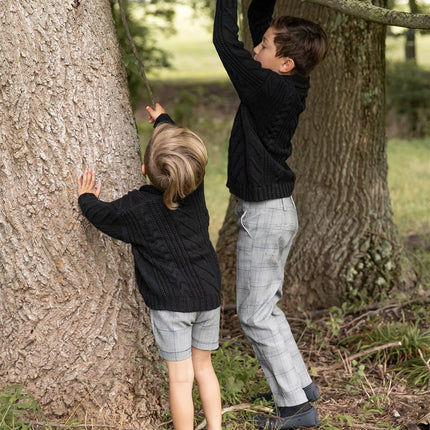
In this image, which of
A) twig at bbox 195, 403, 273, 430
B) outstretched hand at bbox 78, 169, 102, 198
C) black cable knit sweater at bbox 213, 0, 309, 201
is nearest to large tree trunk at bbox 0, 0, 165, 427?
outstretched hand at bbox 78, 169, 102, 198

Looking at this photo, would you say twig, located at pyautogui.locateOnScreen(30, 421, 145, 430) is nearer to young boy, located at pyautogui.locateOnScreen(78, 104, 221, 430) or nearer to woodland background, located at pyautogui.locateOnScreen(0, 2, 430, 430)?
woodland background, located at pyautogui.locateOnScreen(0, 2, 430, 430)

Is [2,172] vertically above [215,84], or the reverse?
[215,84]

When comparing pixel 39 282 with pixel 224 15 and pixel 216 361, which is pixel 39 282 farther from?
pixel 224 15

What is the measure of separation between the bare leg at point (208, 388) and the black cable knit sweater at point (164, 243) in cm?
28

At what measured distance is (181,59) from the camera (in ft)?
92.5

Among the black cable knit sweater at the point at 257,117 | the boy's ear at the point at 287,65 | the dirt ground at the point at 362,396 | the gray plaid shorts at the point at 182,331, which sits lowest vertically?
the dirt ground at the point at 362,396

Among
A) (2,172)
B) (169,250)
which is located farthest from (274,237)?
(2,172)

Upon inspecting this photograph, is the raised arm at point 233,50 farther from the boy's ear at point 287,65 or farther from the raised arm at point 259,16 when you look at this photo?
the raised arm at point 259,16

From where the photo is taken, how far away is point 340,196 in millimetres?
4469

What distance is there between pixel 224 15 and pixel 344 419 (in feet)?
6.65

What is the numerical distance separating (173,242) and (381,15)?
133 centimetres

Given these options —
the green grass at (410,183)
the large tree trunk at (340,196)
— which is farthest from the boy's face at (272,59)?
the green grass at (410,183)

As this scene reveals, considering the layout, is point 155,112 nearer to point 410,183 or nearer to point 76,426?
point 76,426

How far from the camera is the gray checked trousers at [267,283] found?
2920 millimetres
